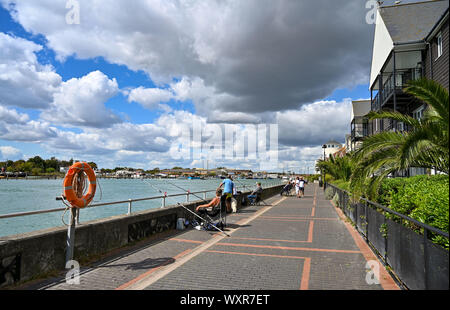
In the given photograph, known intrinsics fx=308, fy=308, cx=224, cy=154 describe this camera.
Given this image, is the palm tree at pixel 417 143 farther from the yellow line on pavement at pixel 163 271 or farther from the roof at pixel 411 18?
the roof at pixel 411 18

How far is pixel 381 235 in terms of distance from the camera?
653cm

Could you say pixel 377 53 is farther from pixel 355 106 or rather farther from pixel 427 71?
pixel 355 106

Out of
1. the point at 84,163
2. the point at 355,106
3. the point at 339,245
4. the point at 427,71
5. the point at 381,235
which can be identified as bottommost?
the point at 339,245

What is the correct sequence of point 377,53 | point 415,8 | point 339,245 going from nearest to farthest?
point 339,245, point 415,8, point 377,53

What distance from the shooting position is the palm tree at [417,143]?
496cm

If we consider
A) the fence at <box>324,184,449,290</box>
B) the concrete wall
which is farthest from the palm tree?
the concrete wall

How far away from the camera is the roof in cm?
1828

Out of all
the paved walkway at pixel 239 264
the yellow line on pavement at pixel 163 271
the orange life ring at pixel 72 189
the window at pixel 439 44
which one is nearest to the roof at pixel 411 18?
the window at pixel 439 44

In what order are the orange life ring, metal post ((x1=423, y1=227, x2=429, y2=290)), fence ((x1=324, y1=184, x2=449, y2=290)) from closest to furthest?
fence ((x1=324, y1=184, x2=449, y2=290)), metal post ((x1=423, y1=227, x2=429, y2=290)), the orange life ring

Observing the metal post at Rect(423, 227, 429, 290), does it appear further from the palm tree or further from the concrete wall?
the concrete wall

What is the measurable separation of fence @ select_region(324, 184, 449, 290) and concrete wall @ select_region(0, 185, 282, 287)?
19.3 ft

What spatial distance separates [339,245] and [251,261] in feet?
9.52

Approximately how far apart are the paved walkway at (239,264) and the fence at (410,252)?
33cm
